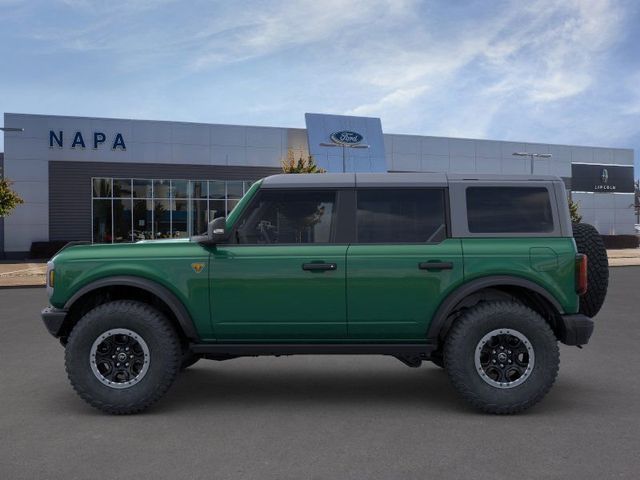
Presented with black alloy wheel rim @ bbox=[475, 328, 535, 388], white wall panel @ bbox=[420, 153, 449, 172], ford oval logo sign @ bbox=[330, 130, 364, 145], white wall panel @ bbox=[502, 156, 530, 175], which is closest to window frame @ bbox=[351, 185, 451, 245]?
black alloy wheel rim @ bbox=[475, 328, 535, 388]

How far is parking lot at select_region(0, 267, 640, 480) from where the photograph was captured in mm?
3916

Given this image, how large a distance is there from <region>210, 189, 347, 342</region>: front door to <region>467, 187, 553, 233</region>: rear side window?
1.17 m

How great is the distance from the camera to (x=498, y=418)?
5051mm

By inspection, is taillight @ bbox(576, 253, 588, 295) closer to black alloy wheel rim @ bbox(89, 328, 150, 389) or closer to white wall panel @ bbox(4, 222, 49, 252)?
black alloy wheel rim @ bbox(89, 328, 150, 389)

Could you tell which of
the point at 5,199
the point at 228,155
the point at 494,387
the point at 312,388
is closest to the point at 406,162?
the point at 228,155

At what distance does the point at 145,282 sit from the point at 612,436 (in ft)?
12.1

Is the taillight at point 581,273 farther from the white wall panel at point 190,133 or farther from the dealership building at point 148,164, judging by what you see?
the white wall panel at point 190,133

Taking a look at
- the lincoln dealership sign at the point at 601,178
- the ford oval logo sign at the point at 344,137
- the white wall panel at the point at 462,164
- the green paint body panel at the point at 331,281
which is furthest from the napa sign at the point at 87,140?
the lincoln dealership sign at the point at 601,178

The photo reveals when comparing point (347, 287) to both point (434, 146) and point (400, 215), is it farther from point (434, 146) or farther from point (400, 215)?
point (434, 146)

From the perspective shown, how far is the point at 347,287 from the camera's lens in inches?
202

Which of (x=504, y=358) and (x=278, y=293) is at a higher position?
(x=278, y=293)

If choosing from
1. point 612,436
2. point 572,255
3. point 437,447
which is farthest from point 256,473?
point 572,255

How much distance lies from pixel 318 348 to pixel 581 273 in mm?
2212

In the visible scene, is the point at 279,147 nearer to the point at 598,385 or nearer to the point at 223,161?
the point at 223,161
